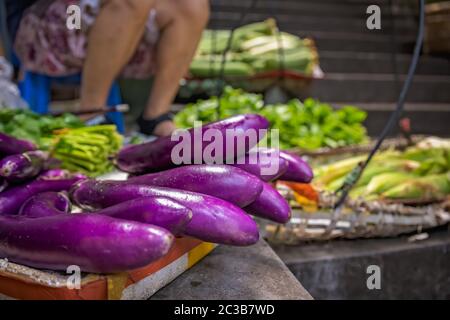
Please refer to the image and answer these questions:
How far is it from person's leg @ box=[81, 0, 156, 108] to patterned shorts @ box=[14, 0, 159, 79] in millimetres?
99

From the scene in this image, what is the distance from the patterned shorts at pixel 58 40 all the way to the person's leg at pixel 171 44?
64mm

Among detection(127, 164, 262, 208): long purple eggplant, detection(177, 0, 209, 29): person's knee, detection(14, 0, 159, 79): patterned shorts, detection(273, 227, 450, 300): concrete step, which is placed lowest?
detection(273, 227, 450, 300): concrete step

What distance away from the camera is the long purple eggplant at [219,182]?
888 millimetres

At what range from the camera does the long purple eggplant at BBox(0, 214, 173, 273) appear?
0.70 meters

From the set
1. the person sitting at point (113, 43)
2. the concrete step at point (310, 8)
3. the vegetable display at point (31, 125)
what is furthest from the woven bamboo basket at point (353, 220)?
the concrete step at point (310, 8)

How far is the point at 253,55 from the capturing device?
3.98m

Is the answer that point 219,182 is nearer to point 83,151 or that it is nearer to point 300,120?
point 83,151

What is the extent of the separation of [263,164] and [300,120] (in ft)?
5.12

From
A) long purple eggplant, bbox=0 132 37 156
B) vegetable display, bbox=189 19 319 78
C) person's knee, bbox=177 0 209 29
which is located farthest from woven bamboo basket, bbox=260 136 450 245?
vegetable display, bbox=189 19 319 78

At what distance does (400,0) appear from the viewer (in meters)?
5.85

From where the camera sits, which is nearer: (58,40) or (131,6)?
(131,6)

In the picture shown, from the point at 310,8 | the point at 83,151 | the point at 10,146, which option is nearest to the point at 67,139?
the point at 83,151

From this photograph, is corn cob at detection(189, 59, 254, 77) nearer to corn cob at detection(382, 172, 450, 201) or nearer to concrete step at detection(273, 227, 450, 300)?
corn cob at detection(382, 172, 450, 201)
